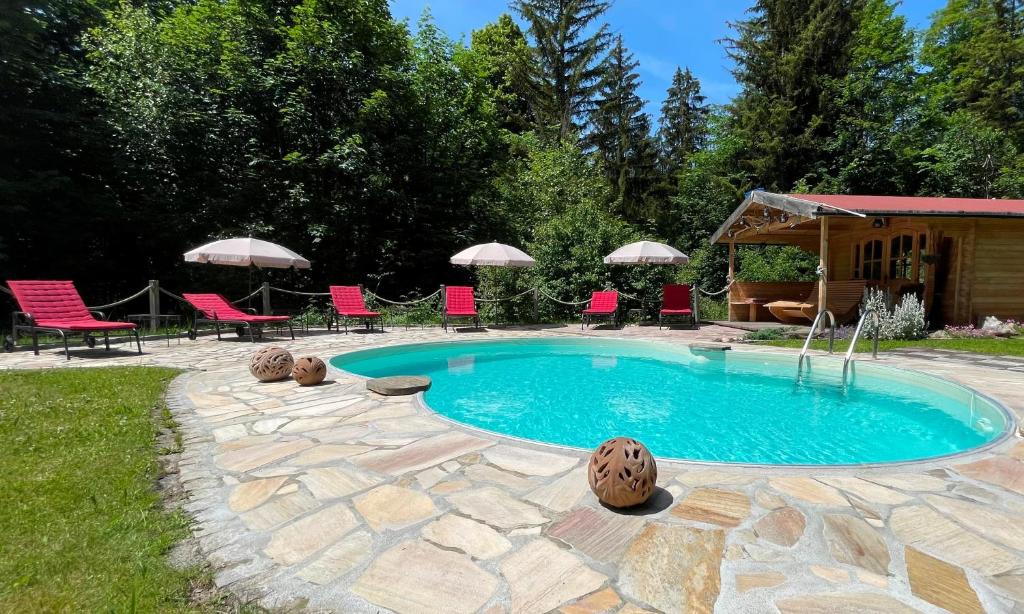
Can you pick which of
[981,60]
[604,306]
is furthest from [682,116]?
[604,306]

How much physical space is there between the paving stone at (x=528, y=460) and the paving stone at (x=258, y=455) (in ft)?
4.67

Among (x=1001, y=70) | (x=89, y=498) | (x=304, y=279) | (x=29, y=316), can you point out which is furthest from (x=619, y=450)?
(x=1001, y=70)

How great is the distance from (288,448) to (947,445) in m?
5.70

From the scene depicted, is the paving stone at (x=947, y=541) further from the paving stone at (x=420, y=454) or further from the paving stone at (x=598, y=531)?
the paving stone at (x=420, y=454)

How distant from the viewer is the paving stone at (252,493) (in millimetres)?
2570

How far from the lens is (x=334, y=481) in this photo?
286cm

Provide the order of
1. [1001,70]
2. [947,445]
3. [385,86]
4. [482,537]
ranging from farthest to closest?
1. [1001,70]
2. [385,86]
3. [947,445]
4. [482,537]

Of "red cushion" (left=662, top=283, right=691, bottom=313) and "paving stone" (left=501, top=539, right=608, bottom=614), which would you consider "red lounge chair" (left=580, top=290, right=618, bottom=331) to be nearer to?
"red cushion" (left=662, top=283, right=691, bottom=313)

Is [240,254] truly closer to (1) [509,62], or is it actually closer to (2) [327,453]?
(2) [327,453]

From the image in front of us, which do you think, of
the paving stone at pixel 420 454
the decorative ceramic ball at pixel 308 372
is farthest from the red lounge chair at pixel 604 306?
the paving stone at pixel 420 454

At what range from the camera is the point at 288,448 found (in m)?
3.45

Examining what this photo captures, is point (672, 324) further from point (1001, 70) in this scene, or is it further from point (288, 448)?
point (1001, 70)

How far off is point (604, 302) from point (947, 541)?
34.4 feet

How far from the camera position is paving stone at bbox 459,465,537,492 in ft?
9.18
